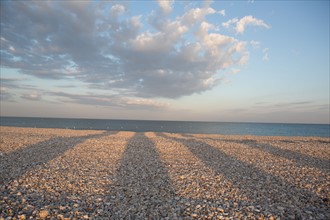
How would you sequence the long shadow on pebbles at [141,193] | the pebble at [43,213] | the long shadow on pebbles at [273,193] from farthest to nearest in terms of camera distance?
the long shadow on pebbles at [273,193] < the long shadow on pebbles at [141,193] < the pebble at [43,213]

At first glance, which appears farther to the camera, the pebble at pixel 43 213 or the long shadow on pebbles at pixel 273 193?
the long shadow on pebbles at pixel 273 193

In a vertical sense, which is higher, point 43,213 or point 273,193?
point 43,213

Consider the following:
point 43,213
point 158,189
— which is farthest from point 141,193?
point 43,213

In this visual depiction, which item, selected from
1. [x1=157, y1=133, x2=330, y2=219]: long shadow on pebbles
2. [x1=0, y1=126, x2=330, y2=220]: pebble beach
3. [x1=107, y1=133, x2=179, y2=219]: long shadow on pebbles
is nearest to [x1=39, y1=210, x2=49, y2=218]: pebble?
[x1=0, y1=126, x2=330, y2=220]: pebble beach

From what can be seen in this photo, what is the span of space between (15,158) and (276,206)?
14.7 meters

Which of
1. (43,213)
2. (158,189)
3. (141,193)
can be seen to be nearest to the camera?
(43,213)

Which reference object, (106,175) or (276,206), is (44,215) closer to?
(106,175)

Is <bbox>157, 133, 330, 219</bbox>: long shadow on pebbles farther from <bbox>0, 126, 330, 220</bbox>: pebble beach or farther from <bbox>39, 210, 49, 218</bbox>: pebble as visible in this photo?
<bbox>39, 210, 49, 218</bbox>: pebble

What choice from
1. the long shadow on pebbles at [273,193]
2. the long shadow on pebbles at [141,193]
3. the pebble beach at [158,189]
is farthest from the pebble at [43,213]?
the long shadow on pebbles at [273,193]

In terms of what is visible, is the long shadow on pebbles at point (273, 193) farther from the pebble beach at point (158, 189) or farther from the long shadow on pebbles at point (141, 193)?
the long shadow on pebbles at point (141, 193)

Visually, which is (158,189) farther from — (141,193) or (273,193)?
(273,193)

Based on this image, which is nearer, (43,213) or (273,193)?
(43,213)

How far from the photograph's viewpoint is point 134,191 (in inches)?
315

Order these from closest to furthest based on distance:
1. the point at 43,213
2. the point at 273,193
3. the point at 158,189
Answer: the point at 43,213
the point at 273,193
the point at 158,189
